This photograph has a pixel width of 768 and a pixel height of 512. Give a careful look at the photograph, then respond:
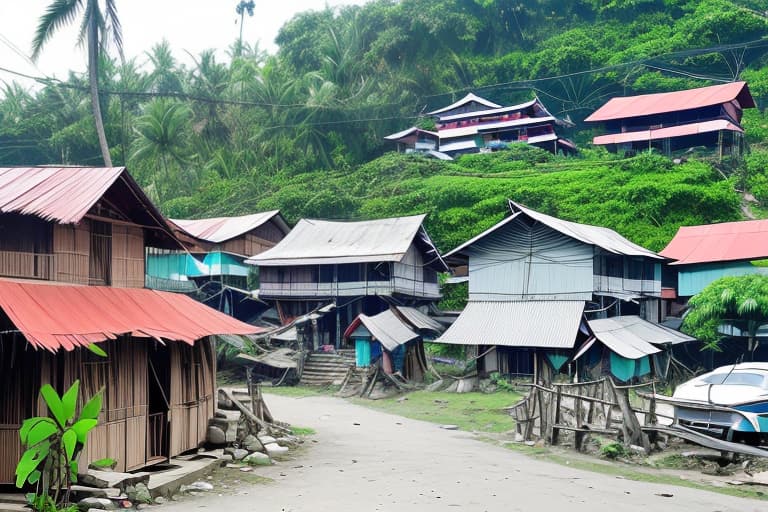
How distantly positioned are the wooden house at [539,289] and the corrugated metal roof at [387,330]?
2.03m

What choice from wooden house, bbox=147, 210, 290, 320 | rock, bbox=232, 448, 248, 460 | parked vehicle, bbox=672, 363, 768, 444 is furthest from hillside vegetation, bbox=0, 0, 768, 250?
rock, bbox=232, 448, 248, 460

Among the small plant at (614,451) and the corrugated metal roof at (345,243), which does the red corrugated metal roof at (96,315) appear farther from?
the corrugated metal roof at (345,243)

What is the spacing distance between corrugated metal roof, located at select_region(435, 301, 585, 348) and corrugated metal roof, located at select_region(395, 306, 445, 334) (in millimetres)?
2619

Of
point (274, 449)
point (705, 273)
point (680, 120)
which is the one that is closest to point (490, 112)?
point (680, 120)

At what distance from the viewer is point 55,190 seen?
53.6 feet

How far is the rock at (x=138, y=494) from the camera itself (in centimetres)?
1356

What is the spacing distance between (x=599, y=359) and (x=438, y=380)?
6.80 meters

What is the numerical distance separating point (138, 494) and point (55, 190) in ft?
21.7

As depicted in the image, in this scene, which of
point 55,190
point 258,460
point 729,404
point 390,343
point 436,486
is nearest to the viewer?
point 436,486

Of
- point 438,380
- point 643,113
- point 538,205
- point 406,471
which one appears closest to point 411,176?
point 538,205

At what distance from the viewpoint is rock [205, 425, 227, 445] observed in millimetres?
18344

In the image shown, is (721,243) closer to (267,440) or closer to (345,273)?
(345,273)

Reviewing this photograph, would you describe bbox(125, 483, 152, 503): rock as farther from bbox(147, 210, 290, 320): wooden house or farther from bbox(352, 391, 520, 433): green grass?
bbox(147, 210, 290, 320): wooden house

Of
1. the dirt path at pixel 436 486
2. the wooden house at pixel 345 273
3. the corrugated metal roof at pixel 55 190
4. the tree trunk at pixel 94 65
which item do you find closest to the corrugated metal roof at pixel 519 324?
the wooden house at pixel 345 273
